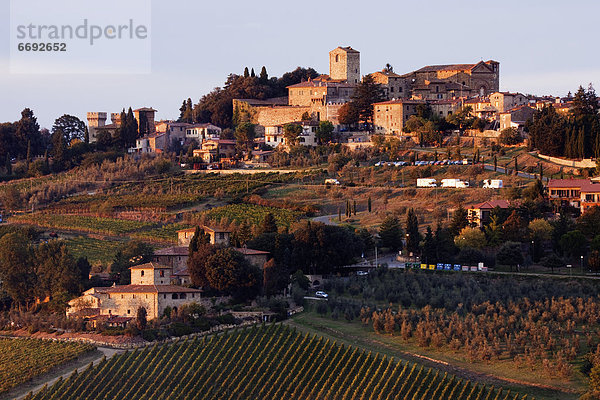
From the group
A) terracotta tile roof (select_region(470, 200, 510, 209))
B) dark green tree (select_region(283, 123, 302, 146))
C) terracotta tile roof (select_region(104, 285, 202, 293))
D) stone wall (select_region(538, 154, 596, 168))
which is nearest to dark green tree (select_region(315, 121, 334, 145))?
dark green tree (select_region(283, 123, 302, 146))

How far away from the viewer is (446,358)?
141 feet

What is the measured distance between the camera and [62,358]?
4394 centimetres

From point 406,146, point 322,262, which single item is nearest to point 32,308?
point 322,262

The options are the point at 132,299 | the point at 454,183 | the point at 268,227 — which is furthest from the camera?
the point at 454,183

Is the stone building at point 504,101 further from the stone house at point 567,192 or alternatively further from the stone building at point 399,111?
the stone house at point 567,192

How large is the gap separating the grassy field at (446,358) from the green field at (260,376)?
1.20m

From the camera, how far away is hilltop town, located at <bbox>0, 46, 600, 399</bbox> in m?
42.1

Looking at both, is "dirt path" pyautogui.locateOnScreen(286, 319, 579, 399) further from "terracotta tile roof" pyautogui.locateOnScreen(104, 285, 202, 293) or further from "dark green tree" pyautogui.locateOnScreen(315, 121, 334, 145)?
"dark green tree" pyautogui.locateOnScreen(315, 121, 334, 145)

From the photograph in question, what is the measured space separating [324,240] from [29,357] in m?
16.4

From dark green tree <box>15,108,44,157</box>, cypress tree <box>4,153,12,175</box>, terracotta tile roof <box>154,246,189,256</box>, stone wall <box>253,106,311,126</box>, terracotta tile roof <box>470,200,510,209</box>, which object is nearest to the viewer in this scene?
terracotta tile roof <box>154,246,189,256</box>

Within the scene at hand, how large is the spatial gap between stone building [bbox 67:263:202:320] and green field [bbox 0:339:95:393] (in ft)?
11.6

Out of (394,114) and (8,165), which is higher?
(394,114)

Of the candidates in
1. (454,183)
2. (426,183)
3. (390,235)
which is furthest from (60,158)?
(390,235)

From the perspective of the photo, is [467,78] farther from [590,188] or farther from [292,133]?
[590,188]
